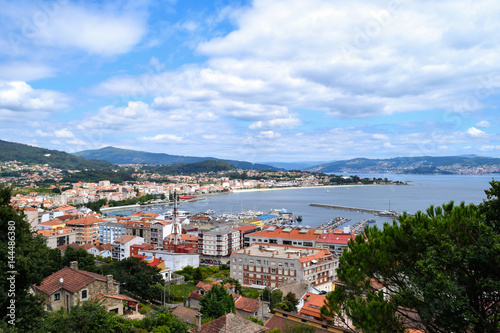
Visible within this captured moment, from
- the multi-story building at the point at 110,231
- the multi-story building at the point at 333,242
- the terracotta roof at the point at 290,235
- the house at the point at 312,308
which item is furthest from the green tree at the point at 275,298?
the multi-story building at the point at 110,231

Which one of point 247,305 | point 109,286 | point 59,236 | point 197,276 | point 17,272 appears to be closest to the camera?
point 17,272

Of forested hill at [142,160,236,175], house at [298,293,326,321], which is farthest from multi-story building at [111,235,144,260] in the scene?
forested hill at [142,160,236,175]

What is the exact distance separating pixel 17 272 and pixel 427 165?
520 ft

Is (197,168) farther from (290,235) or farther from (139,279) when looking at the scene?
(139,279)

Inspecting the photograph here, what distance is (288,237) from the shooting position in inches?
880

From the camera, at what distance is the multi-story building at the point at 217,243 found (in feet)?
71.2

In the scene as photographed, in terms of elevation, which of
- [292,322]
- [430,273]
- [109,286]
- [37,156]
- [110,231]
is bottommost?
[110,231]

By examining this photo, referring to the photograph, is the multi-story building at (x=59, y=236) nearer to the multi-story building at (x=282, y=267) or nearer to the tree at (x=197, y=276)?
the tree at (x=197, y=276)

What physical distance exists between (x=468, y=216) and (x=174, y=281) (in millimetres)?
13973

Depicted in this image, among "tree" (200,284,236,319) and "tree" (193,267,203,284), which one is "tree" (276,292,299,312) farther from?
"tree" (193,267,203,284)

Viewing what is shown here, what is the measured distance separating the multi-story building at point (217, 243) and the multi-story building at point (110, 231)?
296 inches

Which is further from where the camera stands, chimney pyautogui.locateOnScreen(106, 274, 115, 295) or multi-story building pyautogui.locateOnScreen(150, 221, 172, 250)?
multi-story building pyautogui.locateOnScreen(150, 221, 172, 250)

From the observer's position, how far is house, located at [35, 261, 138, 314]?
21.4 ft

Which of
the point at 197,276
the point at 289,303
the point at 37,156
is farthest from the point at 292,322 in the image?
the point at 37,156
